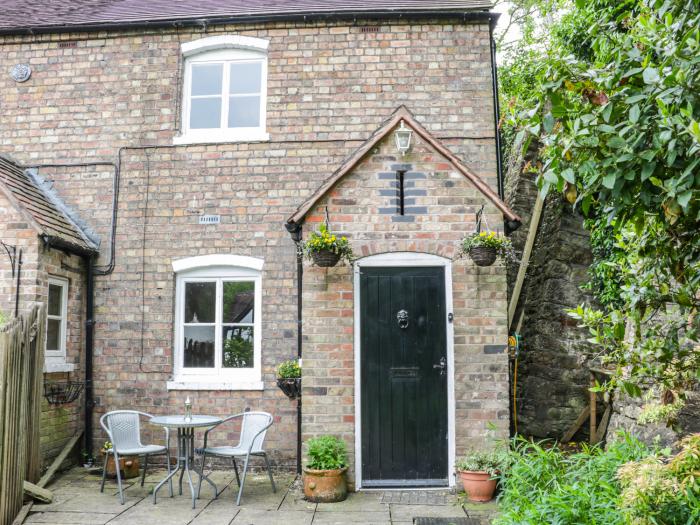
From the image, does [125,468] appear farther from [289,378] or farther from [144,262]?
[144,262]

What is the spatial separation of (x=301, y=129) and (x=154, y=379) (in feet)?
12.7

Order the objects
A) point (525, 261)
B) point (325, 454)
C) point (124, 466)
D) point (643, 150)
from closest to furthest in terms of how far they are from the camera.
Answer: point (643, 150) → point (325, 454) → point (124, 466) → point (525, 261)

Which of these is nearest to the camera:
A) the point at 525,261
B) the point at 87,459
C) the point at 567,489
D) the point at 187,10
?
the point at 567,489

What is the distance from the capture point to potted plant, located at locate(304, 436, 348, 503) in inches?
260

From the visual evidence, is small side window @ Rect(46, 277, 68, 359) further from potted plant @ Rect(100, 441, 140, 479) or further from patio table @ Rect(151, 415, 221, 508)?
patio table @ Rect(151, 415, 221, 508)

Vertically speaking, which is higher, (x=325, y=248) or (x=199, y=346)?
(x=325, y=248)

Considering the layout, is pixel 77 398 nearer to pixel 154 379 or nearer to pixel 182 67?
pixel 154 379

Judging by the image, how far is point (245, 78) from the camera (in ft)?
29.2

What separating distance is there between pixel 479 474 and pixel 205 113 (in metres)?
5.97

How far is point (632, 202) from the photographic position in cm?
314

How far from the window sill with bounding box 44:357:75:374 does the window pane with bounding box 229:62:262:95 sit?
4.28m

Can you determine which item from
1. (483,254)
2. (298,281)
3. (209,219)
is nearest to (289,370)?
(298,281)

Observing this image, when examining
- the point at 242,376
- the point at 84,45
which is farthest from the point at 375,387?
the point at 84,45

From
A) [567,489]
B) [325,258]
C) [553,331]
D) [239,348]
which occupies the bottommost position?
[567,489]
